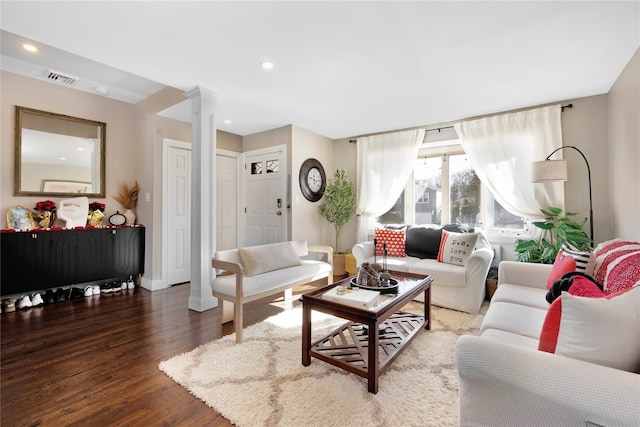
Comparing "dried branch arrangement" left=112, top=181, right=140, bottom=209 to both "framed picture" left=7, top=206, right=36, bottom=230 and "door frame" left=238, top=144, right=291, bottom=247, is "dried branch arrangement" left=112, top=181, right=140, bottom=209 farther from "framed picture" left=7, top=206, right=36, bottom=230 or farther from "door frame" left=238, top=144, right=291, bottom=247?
"door frame" left=238, top=144, right=291, bottom=247

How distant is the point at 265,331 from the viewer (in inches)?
98.7

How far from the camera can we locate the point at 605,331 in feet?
3.09

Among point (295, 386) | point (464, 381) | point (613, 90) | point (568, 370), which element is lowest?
point (295, 386)

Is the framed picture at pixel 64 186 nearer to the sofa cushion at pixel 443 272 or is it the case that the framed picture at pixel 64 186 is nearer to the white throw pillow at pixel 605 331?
the sofa cushion at pixel 443 272

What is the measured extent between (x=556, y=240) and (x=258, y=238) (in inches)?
157

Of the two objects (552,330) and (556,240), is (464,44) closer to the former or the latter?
(552,330)

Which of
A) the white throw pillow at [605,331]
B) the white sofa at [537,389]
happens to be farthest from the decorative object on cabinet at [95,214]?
the white throw pillow at [605,331]

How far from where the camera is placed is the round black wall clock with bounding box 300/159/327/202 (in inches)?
177

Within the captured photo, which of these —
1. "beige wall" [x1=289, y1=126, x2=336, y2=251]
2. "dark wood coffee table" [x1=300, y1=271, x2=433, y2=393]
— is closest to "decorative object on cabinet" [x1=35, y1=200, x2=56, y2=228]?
"beige wall" [x1=289, y1=126, x2=336, y2=251]

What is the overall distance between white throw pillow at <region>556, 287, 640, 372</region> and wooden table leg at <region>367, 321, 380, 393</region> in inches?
34.9

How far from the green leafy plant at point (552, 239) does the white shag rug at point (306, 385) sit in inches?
58.0

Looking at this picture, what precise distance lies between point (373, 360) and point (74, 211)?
3.97m

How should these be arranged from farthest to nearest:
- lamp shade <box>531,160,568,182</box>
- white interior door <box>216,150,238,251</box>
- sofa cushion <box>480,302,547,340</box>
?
1. white interior door <box>216,150,238,251</box>
2. lamp shade <box>531,160,568,182</box>
3. sofa cushion <box>480,302,547,340</box>

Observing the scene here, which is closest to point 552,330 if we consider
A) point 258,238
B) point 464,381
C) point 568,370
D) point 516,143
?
point 568,370
